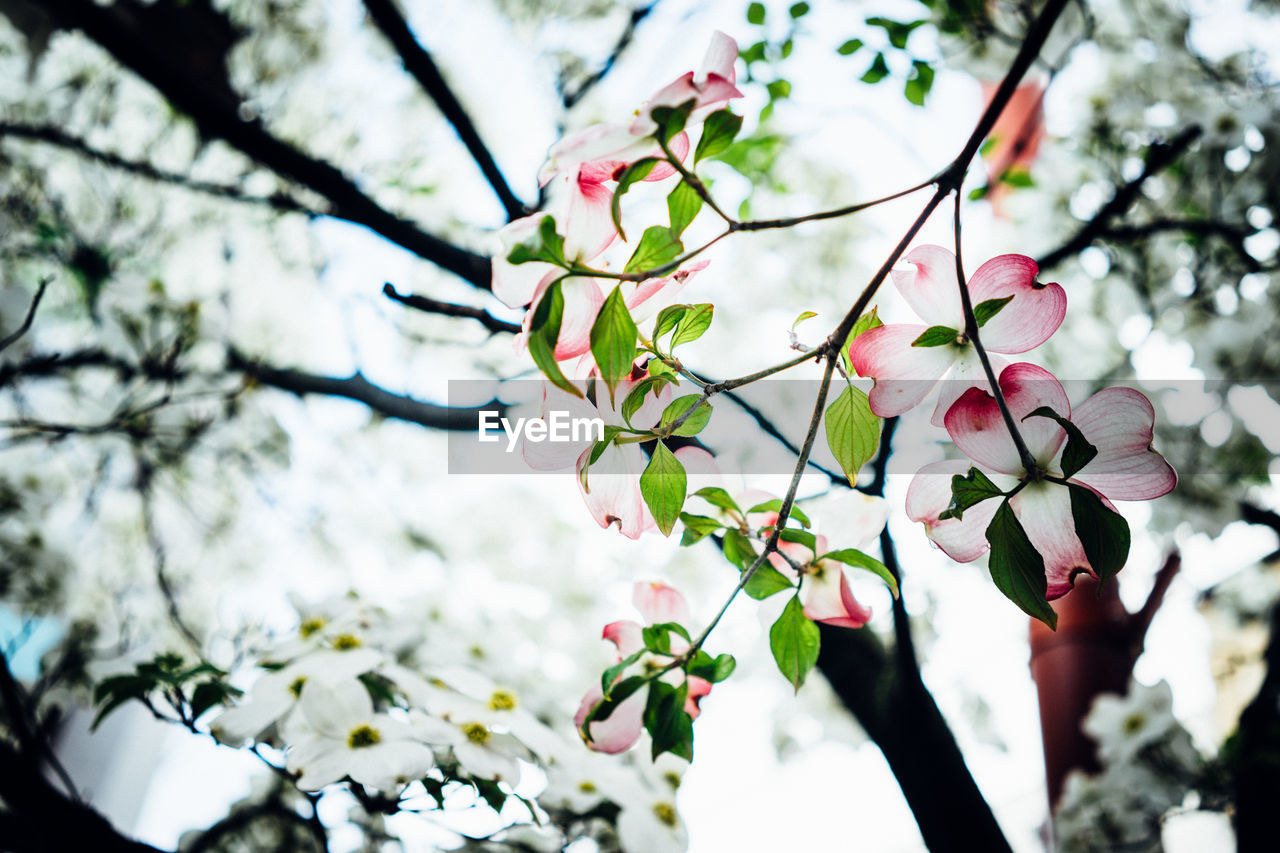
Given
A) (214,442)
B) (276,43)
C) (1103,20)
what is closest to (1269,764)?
(1103,20)

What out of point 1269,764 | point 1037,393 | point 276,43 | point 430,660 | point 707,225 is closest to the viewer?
point 1037,393

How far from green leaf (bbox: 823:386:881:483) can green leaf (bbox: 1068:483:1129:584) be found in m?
0.07

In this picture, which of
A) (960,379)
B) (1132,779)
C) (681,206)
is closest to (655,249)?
(681,206)

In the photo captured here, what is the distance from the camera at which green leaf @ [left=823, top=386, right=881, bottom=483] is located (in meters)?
0.28

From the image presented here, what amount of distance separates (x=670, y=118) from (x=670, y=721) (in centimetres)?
24

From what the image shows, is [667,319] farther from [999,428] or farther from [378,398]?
[378,398]

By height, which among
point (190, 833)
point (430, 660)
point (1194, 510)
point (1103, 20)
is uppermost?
point (1103, 20)

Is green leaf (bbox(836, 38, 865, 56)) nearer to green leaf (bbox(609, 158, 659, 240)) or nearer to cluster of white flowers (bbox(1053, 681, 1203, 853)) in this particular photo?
green leaf (bbox(609, 158, 659, 240))

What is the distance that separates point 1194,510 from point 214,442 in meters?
1.84

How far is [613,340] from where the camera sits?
224mm

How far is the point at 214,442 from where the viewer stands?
4.78 feet

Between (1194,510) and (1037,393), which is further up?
(1194,510)

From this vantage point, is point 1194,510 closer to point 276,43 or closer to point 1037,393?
point 1037,393

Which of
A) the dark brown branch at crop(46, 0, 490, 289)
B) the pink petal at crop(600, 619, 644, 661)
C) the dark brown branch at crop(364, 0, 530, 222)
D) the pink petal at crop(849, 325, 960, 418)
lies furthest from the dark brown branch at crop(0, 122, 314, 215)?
the pink petal at crop(849, 325, 960, 418)
